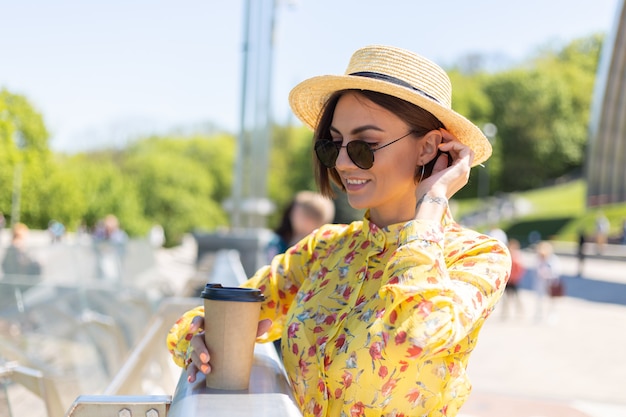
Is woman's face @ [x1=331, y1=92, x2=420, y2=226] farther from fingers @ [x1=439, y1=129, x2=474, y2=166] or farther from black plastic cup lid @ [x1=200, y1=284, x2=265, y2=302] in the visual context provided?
black plastic cup lid @ [x1=200, y1=284, x2=265, y2=302]

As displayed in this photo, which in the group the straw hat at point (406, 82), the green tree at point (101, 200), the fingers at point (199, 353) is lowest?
the green tree at point (101, 200)

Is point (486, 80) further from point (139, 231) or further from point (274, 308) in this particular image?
point (274, 308)

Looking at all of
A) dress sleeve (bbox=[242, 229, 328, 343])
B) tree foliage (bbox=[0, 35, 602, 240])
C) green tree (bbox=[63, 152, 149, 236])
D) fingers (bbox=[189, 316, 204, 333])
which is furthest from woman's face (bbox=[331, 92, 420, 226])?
tree foliage (bbox=[0, 35, 602, 240])

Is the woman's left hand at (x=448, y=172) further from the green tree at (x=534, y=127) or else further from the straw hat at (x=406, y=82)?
the green tree at (x=534, y=127)

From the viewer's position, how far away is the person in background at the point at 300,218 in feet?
18.7

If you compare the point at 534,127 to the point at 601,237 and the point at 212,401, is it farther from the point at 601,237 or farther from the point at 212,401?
the point at 212,401

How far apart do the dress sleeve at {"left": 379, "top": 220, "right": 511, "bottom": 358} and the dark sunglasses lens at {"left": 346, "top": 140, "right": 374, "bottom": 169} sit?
25 centimetres

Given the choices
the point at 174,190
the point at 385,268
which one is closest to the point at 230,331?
the point at 385,268

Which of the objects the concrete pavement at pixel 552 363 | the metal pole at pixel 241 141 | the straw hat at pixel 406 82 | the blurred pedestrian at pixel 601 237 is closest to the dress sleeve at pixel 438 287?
the straw hat at pixel 406 82

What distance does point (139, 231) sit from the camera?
37.2 meters

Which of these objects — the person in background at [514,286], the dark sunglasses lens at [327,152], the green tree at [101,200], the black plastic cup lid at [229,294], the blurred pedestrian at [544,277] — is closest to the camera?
the black plastic cup lid at [229,294]

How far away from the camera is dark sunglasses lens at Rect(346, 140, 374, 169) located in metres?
2.15

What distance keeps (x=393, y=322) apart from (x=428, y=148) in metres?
0.60

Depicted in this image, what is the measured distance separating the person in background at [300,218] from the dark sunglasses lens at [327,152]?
322 centimetres
